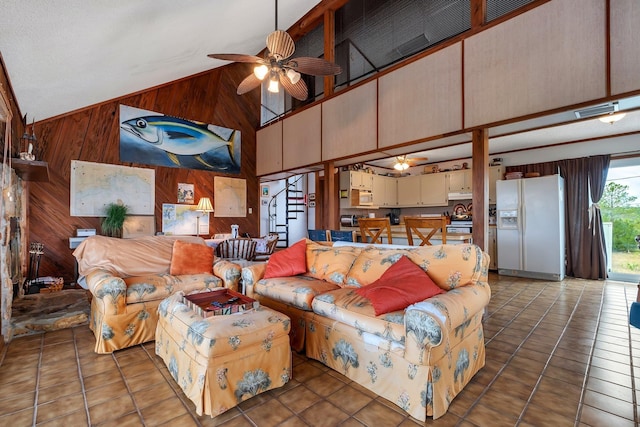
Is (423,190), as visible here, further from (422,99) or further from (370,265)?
(370,265)

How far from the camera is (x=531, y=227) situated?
5.21 metres

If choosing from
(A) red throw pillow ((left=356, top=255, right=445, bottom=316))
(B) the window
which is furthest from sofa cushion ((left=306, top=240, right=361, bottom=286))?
(B) the window

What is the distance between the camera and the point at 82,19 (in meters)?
2.16

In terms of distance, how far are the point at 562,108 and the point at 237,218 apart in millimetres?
5834

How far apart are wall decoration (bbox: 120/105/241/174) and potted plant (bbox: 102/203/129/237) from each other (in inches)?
35.4

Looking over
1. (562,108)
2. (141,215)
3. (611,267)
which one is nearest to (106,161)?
(141,215)

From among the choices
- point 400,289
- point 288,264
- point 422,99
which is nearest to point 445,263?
point 400,289

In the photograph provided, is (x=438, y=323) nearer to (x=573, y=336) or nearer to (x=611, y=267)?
(x=573, y=336)

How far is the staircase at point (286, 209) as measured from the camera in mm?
7945

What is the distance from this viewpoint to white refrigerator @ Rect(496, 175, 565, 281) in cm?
498

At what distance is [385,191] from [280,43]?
481 cm

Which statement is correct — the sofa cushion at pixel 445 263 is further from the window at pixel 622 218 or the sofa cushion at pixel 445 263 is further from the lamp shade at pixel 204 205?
the window at pixel 622 218

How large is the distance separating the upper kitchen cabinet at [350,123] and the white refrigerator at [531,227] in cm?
309

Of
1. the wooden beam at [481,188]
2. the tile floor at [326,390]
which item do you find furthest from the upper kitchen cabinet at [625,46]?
the tile floor at [326,390]
